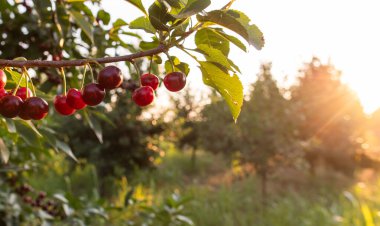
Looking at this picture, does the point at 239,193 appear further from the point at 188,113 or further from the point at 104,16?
the point at 104,16

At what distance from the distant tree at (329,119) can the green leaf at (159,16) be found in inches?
550

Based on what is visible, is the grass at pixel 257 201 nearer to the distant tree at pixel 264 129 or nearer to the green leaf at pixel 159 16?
the distant tree at pixel 264 129

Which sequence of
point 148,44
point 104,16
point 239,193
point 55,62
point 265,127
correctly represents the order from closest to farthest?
point 55,62, point 148,44, point 104,16, point 265,127, point 239,193

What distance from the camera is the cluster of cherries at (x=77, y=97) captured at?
0.79 metres

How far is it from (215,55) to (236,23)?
0.30ft

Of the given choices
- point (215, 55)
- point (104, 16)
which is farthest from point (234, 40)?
point (104, 16)

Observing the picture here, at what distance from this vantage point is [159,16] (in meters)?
0.84

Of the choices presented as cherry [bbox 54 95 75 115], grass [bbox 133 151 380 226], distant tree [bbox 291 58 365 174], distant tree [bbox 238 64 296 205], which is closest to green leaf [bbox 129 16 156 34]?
cherry [bbox 54 95 75 115]

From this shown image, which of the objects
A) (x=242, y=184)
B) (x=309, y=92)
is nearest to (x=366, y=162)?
(x=309, y=92)

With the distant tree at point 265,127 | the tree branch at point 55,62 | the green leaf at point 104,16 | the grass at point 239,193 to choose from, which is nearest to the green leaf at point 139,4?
the tree branch at point 55,62

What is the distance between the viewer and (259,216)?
9.11 m

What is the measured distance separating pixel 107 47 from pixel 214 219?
23.6ft

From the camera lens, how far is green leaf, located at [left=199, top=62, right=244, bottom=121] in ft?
2.96

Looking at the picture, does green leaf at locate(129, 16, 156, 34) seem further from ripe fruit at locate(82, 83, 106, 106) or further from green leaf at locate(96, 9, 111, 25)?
green leaf at locate(96, 9, 111, 25)
